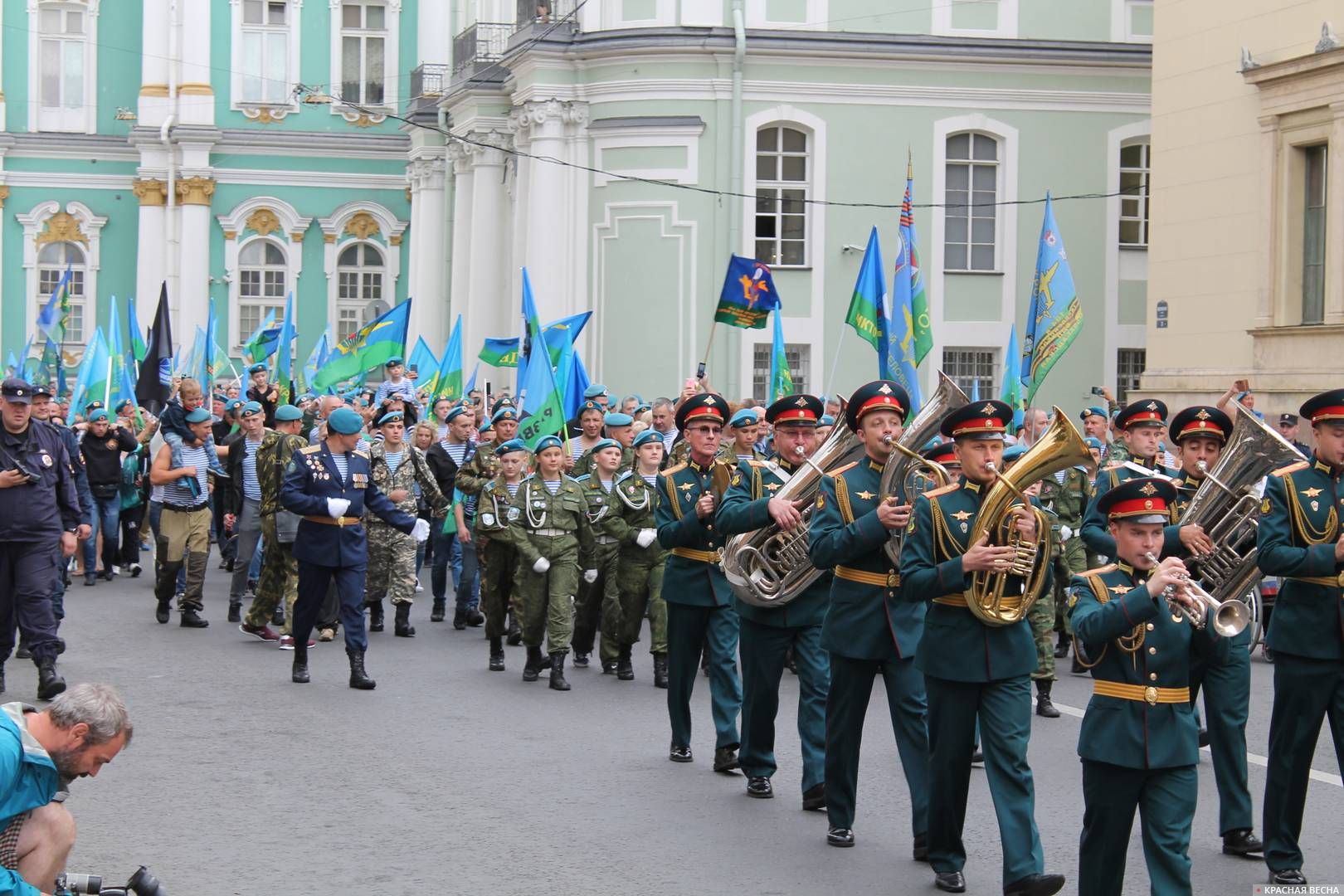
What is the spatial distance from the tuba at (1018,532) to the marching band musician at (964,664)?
5 centimetres

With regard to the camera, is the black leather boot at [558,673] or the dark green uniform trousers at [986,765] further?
the black leather boot at [558,673]

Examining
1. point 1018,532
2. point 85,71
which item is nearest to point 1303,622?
point 1018,532

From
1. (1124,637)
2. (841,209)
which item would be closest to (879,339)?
(1124,637)

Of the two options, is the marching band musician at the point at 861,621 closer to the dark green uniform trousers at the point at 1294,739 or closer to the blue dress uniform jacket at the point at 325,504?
the dark green uniform trousers at the point at 1294,739

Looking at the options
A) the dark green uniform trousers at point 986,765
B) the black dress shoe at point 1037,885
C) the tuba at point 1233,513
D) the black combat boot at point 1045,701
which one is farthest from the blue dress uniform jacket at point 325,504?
the black dress shoe at point 1037,885

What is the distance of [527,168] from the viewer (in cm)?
3262

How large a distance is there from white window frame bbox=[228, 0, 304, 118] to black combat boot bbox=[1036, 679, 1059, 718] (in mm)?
37402

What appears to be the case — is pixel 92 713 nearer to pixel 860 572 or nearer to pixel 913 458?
pixel 913 458

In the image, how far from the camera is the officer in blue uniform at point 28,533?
12180mm

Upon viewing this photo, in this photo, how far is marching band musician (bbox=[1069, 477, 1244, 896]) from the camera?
21.9 ft

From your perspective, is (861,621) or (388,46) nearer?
(861,621)

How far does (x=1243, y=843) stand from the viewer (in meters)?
8.51

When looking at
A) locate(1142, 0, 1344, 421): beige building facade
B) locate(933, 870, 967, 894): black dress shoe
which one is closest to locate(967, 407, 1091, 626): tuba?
locate(933, 870, 967, 894): black dress shoe

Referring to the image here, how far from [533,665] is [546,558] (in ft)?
2.58
